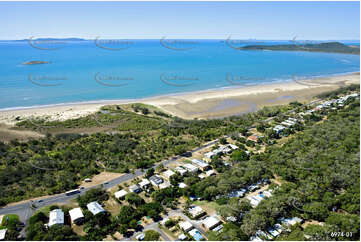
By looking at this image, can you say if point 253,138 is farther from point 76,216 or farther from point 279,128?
point 76,216

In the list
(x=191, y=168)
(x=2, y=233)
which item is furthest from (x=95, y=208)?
(x=191, y=168)

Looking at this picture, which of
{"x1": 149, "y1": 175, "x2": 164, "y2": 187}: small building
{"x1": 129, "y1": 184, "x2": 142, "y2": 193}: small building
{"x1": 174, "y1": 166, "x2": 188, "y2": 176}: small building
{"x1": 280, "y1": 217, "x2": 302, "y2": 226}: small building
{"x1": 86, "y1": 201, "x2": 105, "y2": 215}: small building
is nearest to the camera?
{"x1": 280, "y1": 217, "x2": 302, "y2": 226}: small building

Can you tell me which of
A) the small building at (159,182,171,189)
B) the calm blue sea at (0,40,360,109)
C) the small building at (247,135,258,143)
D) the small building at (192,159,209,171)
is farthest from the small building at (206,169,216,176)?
the calm blue sea at (0,40,360,109)

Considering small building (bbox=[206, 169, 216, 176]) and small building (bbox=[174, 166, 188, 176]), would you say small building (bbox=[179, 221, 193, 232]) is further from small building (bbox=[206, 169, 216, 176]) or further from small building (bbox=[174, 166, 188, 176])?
small building (bbox=[206, 169, 216, 176])

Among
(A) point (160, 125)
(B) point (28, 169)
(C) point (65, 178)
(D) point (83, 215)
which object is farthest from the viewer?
(A) point (160, 125)

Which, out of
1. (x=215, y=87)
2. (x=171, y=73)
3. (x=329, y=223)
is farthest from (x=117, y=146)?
(x=171, y=73)

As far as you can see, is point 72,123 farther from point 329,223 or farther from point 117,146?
point 329,223
